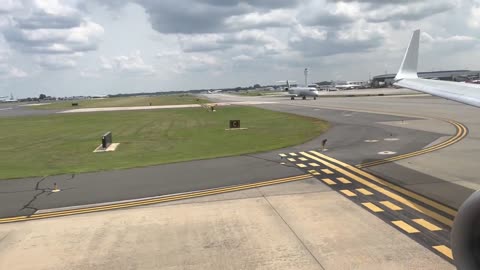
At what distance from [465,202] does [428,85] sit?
7.92 m

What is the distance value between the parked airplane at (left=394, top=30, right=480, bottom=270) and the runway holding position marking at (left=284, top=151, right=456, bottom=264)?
195 cm

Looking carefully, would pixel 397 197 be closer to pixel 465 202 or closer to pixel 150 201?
pixel 465 202

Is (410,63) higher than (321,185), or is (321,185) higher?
(410,63)

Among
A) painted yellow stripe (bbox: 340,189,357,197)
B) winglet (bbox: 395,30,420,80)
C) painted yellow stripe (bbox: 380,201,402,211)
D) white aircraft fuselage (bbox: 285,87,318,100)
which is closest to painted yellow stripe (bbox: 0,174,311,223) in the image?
painted yellow stripe (bbox: 340,189,357,197)

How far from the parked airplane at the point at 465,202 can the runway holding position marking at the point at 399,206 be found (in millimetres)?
1953

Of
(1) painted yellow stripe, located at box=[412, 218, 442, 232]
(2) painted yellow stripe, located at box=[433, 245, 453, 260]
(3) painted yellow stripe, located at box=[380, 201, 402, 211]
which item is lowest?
(3) painted yellow stripe, located at box=[380, 201, 402, 211]

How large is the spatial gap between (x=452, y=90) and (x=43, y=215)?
1063 cm

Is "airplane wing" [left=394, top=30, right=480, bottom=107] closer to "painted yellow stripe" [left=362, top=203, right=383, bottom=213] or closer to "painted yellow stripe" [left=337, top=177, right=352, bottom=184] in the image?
"painted yellow stripe" [left=362, top=203, right=383, bottom=213]

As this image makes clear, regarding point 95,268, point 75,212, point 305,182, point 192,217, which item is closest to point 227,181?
point 305,182

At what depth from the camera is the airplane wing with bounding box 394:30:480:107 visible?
9010mm

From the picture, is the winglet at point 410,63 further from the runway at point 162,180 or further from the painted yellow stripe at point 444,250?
the painted yellow stripe at point 444,250

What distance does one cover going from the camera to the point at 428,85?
12.0 metres

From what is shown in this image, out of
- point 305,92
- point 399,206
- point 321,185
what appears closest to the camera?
point 399,206

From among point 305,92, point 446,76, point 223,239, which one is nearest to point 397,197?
point 223,239
